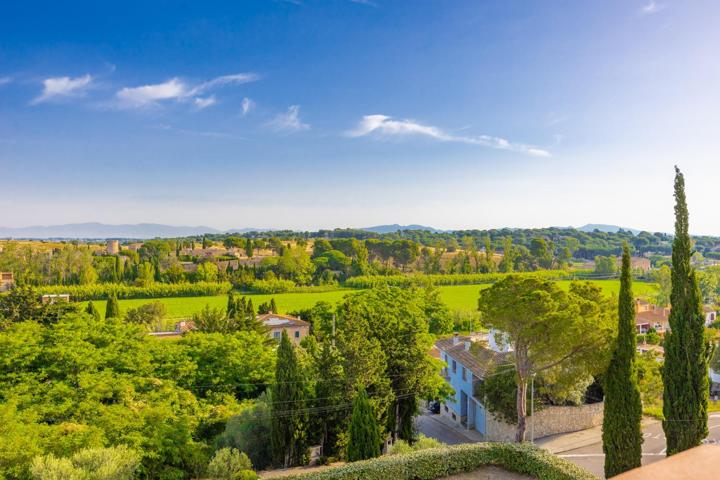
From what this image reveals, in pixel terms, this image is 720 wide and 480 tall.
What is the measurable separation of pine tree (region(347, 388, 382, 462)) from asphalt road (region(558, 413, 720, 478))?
23.0 ft

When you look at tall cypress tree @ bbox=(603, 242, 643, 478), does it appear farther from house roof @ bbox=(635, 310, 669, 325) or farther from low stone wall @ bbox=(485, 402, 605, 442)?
house roof @ bbox=(635, 310, 669, 325)

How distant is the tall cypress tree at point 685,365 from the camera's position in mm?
12203

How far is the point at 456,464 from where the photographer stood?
35.3 ft

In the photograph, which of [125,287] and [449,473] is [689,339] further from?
[125,287]

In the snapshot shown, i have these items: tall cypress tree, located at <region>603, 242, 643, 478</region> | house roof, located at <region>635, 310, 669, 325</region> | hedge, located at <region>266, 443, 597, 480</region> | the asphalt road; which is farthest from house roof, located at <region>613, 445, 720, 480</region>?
house roof, located at <region>635, 310, 669, 325</region>

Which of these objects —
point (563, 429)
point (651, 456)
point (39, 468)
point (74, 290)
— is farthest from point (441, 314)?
point (74, 290)

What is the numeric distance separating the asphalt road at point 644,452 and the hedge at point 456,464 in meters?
5.29

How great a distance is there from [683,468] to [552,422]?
18046 millimetres

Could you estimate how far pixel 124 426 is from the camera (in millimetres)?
11703

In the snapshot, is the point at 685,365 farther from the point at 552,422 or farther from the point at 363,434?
the point at 363,434

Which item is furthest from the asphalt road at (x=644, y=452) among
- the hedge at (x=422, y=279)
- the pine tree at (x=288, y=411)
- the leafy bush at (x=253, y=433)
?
the hedge at (x=422, y=279)

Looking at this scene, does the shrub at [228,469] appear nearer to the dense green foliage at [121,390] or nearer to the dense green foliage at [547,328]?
the dense green foliage at [121,390]

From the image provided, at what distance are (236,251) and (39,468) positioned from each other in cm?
8954

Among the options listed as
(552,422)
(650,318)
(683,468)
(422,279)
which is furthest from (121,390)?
(422,279)
